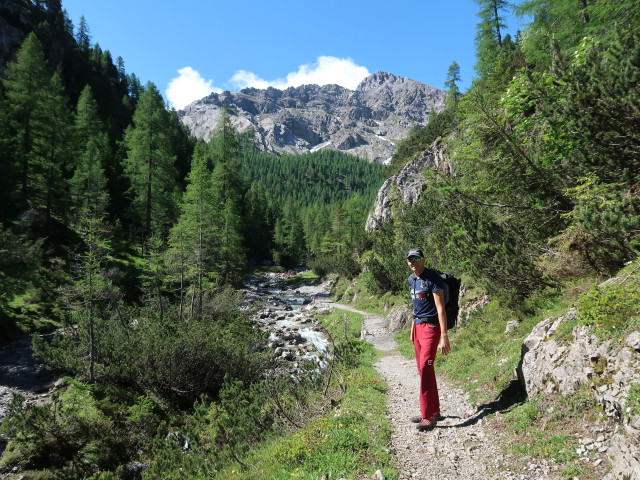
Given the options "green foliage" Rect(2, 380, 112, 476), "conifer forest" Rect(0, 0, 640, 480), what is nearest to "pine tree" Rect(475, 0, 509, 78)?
"conifer forest" Rect(0, 0, 640, 480)

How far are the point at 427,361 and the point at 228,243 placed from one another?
99.8 ft

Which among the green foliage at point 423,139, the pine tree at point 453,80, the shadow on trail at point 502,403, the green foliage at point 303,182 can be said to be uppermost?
the green foliage at point 303,182

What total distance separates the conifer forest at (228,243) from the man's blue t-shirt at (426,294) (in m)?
2.54

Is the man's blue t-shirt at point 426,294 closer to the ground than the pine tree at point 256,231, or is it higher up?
closer to the ground

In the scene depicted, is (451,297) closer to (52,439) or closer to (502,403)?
(502,403)

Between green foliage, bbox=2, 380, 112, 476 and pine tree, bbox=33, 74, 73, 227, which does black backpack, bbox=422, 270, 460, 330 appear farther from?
pine tree, bbox=33, 74, 73, 227

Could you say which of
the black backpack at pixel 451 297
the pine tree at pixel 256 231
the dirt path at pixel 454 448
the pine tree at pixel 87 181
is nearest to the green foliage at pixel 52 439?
the dirt path at pixel 454 448

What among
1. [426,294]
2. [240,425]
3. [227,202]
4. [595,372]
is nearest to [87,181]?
[227,202]

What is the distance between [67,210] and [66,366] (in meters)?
20.5

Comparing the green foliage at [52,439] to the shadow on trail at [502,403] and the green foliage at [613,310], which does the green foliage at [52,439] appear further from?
the green foliage at [613,310]

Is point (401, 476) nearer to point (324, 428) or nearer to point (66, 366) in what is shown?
point (324, 428)

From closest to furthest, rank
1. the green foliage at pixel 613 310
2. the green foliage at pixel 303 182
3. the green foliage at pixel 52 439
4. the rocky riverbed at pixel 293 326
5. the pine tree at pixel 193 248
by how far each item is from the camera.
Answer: the green foliage at pixel 613 310
the green foliage at pixel 52 439
the rocky riverbed at pixel 293 326
the pine tree at pixel 193 248
the green foliage at pixel 303 182

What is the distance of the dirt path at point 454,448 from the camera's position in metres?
3.95

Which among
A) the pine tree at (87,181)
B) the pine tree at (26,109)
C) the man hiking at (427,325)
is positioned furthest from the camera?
the pine tree at (87,181)
